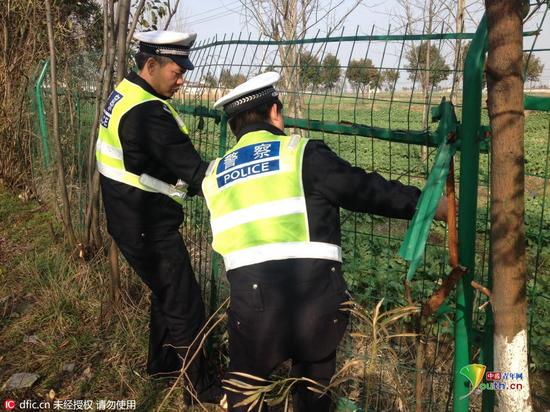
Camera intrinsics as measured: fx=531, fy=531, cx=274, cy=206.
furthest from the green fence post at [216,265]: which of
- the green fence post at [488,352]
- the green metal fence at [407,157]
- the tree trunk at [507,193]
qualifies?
the tree trunk at [507,193]

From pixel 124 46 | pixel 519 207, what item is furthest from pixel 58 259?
pixel 519 207

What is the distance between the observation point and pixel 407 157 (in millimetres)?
3174

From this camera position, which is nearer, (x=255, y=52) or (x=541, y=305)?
(x=255, y=52)

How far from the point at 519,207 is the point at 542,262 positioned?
3.74m

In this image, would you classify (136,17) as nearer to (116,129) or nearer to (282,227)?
(116,129)

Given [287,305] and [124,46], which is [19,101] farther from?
[287,305]

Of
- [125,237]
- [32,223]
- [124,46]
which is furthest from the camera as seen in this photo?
[32,223]

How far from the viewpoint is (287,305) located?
1.96m

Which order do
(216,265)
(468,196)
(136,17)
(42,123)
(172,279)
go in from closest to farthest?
(468,196), (172,279), (216,265), (136,17), (42,123)

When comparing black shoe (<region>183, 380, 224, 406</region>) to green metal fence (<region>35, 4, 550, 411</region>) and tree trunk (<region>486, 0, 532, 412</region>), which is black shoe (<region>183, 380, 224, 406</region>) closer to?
green metal fence (<region>35, 4, 550, 411</region>)


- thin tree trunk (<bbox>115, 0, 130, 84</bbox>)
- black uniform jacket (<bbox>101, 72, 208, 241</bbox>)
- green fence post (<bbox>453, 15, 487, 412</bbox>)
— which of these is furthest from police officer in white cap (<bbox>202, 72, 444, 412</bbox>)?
thin tree trunk (<bbox>115, 0, 130, 84</bbox>)

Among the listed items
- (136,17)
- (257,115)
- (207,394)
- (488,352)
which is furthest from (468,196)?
(136,17)

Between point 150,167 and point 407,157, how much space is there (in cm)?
150

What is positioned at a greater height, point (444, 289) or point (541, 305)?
point (444, 289)
